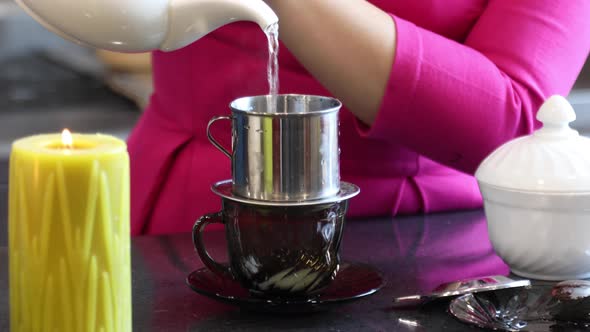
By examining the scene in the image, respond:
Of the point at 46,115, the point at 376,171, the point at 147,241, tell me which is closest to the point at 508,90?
the point at 376,171

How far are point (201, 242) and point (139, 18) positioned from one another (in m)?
0.18

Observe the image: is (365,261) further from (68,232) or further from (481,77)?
(68,232)

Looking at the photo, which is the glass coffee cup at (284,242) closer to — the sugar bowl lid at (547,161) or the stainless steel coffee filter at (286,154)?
the stainless steel coffee filter at (286,154)

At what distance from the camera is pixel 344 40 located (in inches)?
37.2

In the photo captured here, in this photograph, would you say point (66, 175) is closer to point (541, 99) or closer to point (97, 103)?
point (541, 99)

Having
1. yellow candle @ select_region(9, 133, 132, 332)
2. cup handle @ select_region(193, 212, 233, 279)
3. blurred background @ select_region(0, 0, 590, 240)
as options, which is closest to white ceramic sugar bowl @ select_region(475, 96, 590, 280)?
cup handle @ select_region(193, 212, 233, 279)

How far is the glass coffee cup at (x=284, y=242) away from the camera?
2.34 ft

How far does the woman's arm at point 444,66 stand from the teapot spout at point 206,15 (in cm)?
17

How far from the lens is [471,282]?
0.76 m

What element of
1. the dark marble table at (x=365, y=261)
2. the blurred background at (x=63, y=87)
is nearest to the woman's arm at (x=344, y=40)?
the dark marble table at (x=365, y=261)

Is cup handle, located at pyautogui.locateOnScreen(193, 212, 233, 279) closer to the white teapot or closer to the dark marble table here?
the dark marble table

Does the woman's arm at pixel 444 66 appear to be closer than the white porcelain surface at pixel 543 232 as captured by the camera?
No

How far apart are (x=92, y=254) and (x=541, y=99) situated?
0.59 metres

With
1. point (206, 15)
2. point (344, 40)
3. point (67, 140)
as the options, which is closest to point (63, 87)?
point (344, 40)
